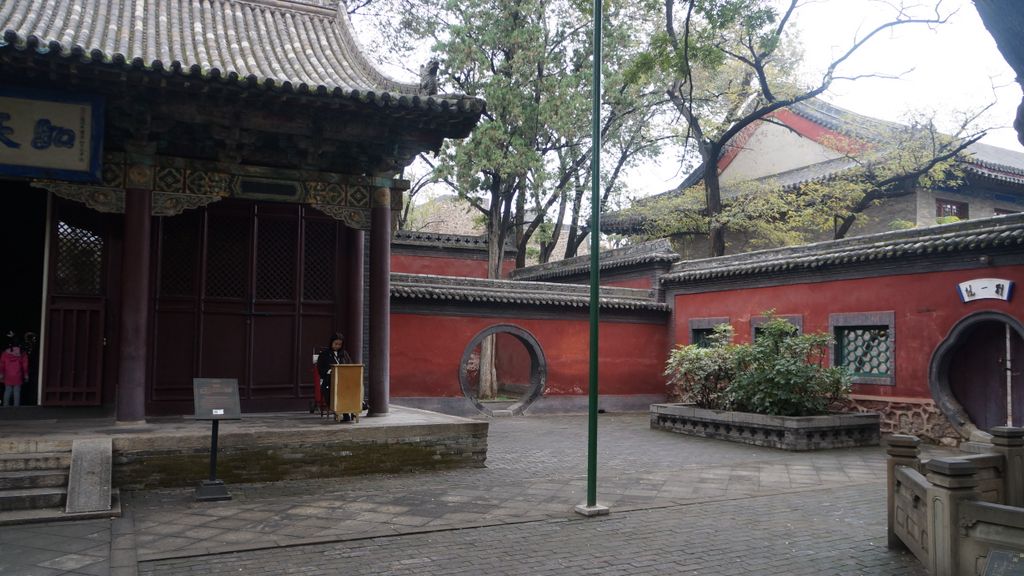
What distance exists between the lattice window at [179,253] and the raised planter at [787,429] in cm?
778

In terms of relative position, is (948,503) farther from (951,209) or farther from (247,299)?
(951,209)

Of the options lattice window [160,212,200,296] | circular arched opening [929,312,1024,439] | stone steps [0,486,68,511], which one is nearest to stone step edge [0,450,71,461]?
stone steps [0,486,68,511]

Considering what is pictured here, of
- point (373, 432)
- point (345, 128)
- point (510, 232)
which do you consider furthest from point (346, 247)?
point (510, 232)

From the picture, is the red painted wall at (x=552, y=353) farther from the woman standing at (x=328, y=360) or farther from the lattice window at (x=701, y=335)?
the woman standing at (x=328, y=360)

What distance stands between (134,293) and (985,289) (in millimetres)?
11166

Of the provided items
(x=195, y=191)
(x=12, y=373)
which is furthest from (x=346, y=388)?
(x=12, y=373)

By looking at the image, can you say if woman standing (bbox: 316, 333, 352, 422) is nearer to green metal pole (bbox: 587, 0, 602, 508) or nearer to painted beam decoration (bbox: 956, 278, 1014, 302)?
green metal pole (bbox: 587, 0, 602, 508)

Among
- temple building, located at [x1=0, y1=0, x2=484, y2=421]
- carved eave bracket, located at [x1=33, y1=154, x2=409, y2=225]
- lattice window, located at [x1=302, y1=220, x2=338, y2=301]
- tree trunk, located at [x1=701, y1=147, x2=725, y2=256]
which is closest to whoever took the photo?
temple building, located at [x1=0, y1=0, x2=484, y2=421]

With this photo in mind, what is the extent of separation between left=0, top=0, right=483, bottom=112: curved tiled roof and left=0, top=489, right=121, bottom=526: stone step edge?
3.68m

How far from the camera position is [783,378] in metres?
11.2

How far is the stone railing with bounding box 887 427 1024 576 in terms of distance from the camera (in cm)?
386

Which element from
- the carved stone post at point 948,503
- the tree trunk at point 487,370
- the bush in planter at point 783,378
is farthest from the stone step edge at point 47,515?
the tree trunk at point 487,370

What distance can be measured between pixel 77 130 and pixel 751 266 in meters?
11.9

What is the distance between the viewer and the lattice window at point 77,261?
8.27 m
